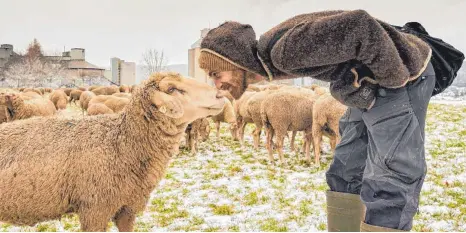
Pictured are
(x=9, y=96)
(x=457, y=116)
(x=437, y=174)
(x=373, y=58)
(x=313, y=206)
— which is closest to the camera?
(x=373, y=58)

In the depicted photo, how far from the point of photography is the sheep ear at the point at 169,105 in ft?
8.96

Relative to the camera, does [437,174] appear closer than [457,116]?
Yes

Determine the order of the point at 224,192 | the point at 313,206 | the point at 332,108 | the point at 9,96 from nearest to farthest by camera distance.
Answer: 1. the point at 313,206
2. the point at 224,192
3. the point at 332,108
4. the point at 9,96

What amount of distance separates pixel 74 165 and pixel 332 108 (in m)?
5.54

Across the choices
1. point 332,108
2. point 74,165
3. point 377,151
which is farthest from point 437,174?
point 74,165

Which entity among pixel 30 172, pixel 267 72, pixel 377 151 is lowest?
A: pixel 30 172

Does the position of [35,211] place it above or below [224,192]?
above

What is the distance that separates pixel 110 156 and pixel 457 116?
620 inches

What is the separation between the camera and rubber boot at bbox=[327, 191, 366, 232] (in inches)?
87.6

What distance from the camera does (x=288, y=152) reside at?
970cm

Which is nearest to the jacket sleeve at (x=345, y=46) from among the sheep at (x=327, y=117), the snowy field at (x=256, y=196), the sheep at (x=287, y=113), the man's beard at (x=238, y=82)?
the man's beard at (x=238, y=82)

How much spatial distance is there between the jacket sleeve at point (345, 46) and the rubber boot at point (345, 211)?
802 millimetres

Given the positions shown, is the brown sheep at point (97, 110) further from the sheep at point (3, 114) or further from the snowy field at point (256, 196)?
the snowy field at point (256, 196)

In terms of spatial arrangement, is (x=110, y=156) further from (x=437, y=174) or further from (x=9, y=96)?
(x=9, y=96)
